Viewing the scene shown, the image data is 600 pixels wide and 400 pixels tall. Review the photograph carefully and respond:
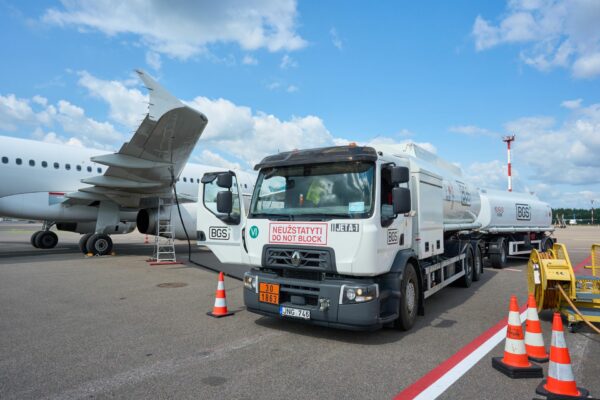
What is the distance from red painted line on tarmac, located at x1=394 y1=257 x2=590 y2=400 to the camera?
3725 millimetres

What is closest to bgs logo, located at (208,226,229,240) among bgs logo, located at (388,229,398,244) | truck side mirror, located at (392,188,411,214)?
bgs logo, located at (388,229,398,244)

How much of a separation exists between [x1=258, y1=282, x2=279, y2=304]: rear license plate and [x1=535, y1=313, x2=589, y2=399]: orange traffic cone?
316 centimetres

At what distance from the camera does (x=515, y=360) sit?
4254 mm

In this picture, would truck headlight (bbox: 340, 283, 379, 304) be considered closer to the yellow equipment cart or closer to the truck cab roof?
the truck cab roof

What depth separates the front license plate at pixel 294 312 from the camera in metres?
5.29

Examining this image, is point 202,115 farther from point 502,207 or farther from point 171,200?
point 502,207

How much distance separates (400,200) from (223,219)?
3.47 meters

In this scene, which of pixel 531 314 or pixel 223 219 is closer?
pixel 531 314

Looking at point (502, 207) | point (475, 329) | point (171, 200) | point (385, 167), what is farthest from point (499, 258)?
point (171, 200)

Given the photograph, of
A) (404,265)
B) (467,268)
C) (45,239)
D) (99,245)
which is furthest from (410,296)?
(45,239)

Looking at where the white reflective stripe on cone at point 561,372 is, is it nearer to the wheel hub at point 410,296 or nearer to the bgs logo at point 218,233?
the wheel hub at point 410,296

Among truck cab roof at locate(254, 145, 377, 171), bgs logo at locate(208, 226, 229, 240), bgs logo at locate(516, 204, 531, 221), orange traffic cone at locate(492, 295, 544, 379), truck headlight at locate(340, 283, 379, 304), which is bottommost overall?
orange traffic cone at locate(492, 295, 544, 379)

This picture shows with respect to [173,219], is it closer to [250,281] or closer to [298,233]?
[250,281]

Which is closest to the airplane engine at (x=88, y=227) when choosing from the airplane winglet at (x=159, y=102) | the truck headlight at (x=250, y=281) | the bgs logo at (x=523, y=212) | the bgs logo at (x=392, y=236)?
the airplane winglet at (x=159, y=102)
